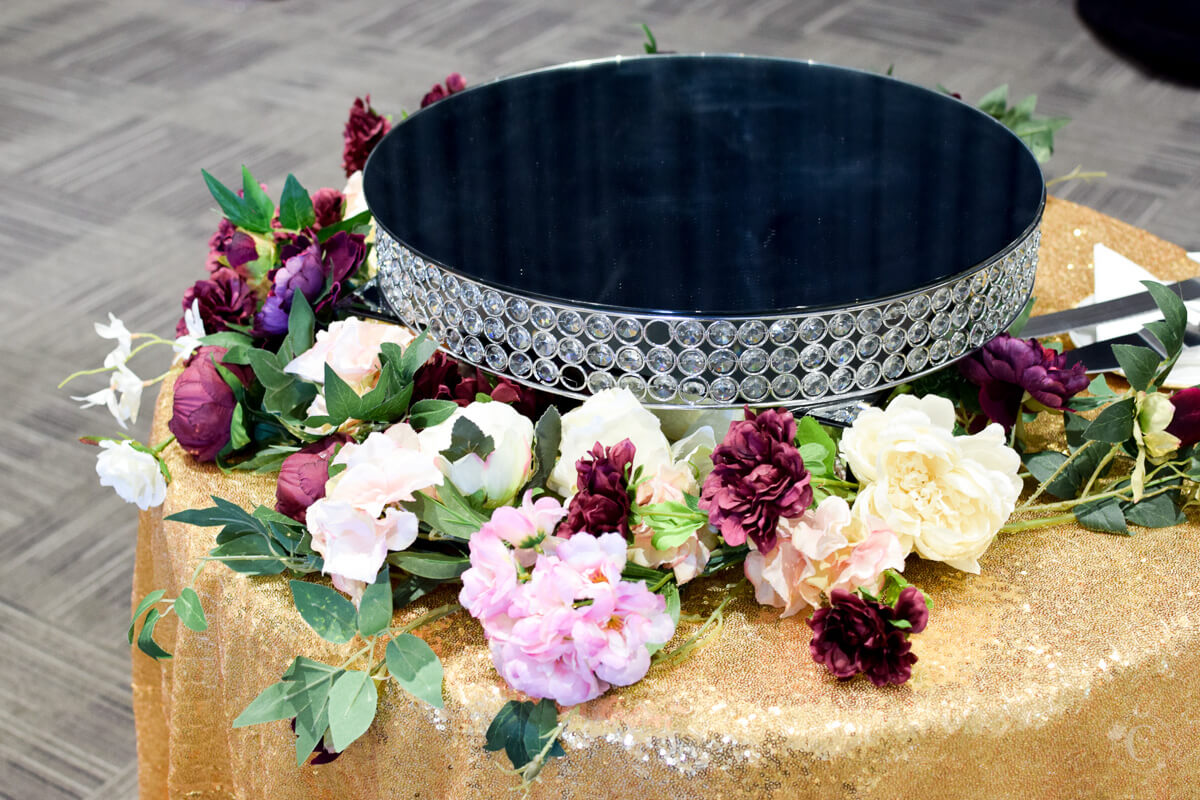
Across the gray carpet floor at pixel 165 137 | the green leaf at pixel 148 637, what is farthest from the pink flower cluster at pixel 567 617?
the gray carpet floor at pixel 165 137

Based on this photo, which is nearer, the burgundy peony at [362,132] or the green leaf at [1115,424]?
the green leaf at [1115,424]

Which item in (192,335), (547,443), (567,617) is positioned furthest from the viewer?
(192,335)

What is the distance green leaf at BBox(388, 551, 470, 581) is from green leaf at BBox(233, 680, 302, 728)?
0.10 metres

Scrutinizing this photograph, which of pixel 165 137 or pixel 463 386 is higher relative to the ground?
pixel 463 386

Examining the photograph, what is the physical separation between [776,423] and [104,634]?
4.64ft

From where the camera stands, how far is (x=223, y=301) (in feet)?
3.05

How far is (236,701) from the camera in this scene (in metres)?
0.80

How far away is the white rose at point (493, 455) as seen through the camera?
0.71 m

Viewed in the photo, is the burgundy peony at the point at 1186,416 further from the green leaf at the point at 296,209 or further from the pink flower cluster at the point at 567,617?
the green leaf at the point at 296,209

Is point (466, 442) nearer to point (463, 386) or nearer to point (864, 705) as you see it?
point (463, 386)

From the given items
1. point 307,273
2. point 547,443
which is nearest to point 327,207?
point 307,273

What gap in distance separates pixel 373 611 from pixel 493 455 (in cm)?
12

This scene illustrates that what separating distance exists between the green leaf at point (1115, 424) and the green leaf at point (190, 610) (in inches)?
23.3

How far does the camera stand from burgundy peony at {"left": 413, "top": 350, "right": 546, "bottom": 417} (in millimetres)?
813
